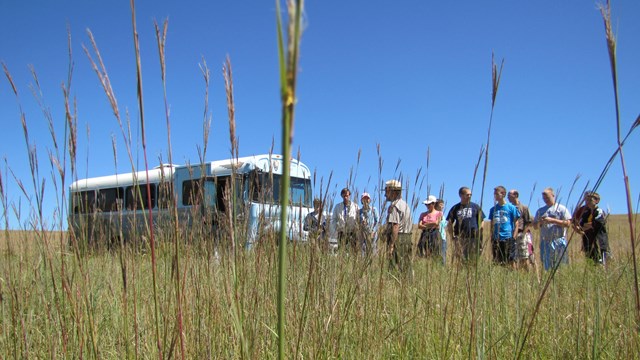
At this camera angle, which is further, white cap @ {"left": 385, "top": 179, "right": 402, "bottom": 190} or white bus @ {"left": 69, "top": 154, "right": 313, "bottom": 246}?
white cap @ {"left": 385, "top": 179, "right": 402, "bottom": 190}

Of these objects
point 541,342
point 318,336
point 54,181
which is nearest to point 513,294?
point 541,342

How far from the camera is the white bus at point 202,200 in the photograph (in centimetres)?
127

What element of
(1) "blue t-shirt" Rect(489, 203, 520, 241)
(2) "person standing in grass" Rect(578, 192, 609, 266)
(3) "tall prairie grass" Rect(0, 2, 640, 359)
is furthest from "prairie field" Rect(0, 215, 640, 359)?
(1) "blue t-shirt" Rect(489, 203, 520, 241)

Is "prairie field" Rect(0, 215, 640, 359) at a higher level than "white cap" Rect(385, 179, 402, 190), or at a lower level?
lower

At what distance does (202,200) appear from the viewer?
174cm

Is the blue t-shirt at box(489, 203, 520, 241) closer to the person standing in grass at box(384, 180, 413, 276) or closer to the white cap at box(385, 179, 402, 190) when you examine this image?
the person standing in grass at box(384, 180, 413, 276)

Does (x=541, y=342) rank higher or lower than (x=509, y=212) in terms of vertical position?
lower

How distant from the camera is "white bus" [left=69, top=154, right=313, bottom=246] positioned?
1271 mm

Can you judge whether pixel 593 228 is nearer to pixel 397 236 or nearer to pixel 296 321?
pixel 397 236

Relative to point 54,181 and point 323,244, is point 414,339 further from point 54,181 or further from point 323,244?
point 54,181

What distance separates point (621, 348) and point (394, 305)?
985 mm

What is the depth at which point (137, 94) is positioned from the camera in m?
0.75

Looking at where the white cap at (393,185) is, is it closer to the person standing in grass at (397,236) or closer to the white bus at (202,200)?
the person standing in grass at (397,236)

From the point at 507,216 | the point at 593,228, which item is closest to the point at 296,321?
the point at 593,228
